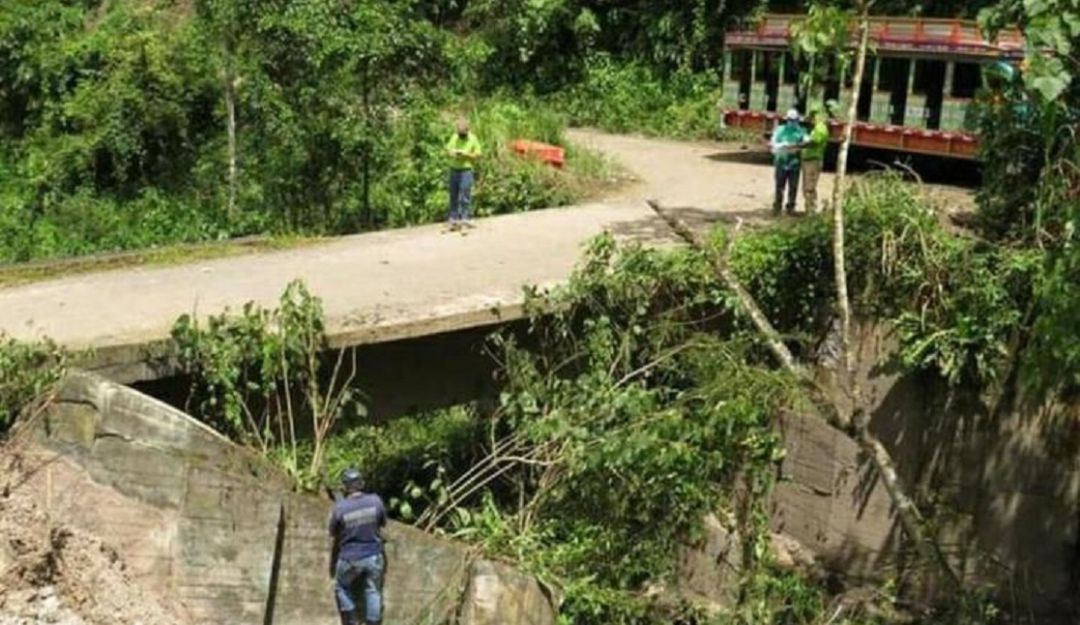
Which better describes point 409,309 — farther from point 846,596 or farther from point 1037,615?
point 1037,615

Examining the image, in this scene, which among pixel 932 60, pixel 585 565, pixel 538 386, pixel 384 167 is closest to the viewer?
pixel 585 565

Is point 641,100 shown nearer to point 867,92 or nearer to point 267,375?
point 867,92

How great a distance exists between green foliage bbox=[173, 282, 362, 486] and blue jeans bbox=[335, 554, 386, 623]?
2.44ft

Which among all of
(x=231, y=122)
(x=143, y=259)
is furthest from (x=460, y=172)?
(x=231, y=122)

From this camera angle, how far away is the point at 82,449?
845 centimetres

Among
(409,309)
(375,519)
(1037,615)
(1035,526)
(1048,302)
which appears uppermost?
(1048,302)

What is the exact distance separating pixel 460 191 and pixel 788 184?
4.10 meters

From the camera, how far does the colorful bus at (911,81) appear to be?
57.0 ft

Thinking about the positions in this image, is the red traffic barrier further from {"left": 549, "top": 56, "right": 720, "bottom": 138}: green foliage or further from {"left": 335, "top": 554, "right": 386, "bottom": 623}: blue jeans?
{"left": 335, "top": 554, "right": 386, "bottom": 623}: blue jeans

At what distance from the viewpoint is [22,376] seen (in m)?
8.42

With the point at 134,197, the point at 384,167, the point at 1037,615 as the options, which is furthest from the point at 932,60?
the point at 134,197

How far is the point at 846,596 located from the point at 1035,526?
1791mm

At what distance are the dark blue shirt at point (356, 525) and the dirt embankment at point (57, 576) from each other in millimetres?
1277

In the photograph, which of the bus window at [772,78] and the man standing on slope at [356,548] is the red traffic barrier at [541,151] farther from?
the man standing on slope at [356,548]
